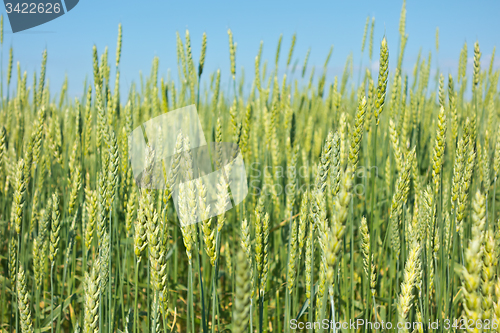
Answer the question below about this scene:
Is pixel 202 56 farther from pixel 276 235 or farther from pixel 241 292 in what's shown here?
pixel 241 292

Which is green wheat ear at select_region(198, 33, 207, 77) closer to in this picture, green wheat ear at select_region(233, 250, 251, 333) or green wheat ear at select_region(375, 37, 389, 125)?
green wheat ear at select_region(375, 37, 389, 125)

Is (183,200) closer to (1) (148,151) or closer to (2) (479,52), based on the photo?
(1) (148,151)

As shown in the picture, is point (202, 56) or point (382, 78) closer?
point (382, 78)

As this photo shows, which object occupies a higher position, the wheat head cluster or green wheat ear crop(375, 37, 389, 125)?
green wheat ear crop(375, 37, 389, 125)

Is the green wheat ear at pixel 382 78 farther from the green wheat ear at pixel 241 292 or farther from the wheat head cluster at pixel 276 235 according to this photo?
the green wheat ear at pixel 241 292

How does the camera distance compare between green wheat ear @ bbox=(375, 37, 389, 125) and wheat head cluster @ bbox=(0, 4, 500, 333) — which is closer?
wheat head cluster @ bbox=(0, 4, 500, 333)

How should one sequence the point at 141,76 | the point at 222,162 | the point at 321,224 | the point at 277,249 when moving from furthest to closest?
the point at 141,76 < the point at 277,249 < the point at 222,162 < the point at 321,224

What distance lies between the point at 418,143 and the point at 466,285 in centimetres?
167

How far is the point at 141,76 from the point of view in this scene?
10.2 ft

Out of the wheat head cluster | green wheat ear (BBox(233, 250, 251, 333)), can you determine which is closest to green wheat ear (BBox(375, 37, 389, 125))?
the wheat head cluster

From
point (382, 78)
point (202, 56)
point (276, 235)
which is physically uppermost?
point (202, 56)

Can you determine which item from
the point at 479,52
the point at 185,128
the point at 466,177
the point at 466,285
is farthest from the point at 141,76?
the point at 466,285

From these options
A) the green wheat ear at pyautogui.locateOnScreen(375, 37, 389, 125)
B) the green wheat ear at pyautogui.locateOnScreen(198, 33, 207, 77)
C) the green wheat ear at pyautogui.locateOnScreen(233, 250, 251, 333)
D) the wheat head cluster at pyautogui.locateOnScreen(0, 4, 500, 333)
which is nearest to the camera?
the green wheat ear at pyautogui.locateOnScreen(233, 250, 251, 333)

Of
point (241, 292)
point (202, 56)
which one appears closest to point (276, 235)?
point (202, 56)
